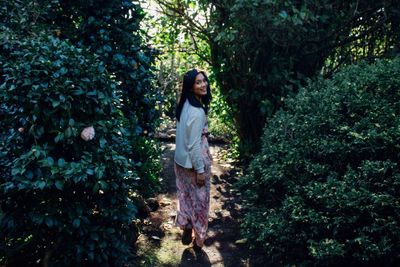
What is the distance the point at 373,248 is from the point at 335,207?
0.43m

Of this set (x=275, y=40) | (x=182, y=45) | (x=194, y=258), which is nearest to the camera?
(x=194, y=258)

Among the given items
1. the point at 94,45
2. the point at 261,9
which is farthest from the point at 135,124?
the point at 261,9

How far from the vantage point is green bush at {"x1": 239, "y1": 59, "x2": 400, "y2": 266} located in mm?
3225

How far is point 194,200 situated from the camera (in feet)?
15.5

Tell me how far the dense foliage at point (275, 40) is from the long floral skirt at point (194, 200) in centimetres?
218

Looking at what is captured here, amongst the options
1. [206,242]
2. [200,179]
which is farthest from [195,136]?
[206,242]

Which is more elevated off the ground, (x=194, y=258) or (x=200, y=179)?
(x=200, y=179)

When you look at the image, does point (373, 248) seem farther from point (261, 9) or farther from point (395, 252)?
point (261, 9)

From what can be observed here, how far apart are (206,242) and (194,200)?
0.67 metres

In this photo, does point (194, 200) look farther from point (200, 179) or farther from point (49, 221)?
point (49, 221)

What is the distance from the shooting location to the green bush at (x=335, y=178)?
3.22 metres

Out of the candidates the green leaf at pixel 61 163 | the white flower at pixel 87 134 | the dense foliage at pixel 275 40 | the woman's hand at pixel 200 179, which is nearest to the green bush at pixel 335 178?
the woman's hand at pixel 200 179

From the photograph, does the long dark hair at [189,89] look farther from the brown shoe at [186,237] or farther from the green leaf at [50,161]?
the green leaf at [50,161]

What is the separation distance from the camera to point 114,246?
11.1 feet
